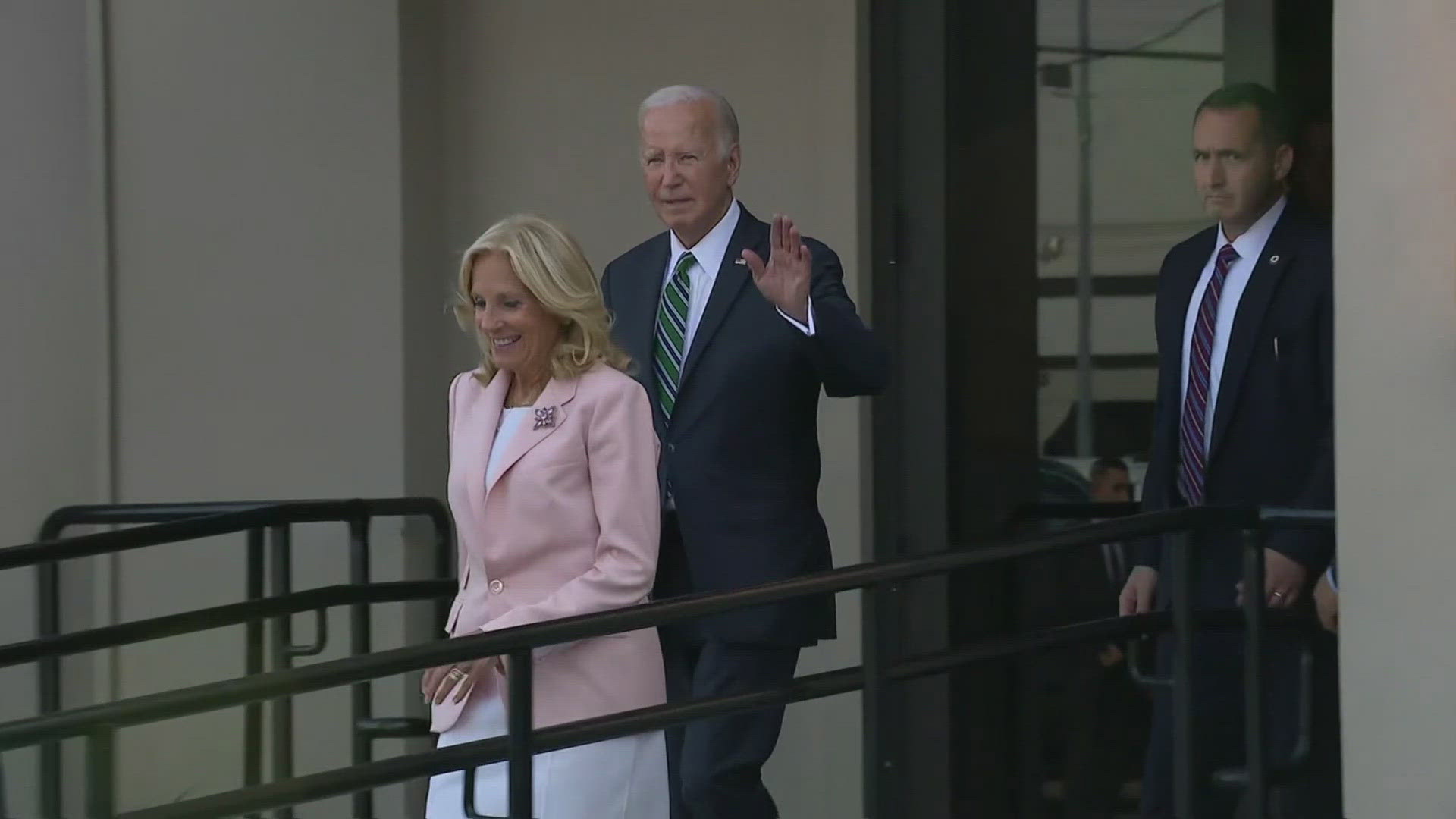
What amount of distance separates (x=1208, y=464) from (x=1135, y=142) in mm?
1625

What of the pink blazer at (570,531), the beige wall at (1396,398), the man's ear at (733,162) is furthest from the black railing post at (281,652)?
the beige wall at (1396,398)

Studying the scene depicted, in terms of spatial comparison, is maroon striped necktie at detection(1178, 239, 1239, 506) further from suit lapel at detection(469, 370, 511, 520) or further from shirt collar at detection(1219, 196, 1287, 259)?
suit lapel at detection(469, 370, 511, 520)

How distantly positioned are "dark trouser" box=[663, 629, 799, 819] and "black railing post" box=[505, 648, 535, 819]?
50 cm

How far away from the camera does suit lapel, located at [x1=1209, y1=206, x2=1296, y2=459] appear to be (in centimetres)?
397

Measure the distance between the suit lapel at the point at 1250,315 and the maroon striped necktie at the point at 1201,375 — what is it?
48 mm

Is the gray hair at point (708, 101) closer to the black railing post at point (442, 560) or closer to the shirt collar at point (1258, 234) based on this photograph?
the shirt collar at point (1258, 234)

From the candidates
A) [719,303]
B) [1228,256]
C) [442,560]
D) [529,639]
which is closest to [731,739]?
[529,639]

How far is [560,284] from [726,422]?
1.56 feet

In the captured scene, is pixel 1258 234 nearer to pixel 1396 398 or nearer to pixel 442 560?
pixel 1396 398

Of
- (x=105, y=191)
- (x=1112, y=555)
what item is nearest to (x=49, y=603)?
(x=105, y=191)

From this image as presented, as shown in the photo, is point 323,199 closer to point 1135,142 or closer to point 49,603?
point 49,603

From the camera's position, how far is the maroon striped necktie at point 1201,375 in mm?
4086

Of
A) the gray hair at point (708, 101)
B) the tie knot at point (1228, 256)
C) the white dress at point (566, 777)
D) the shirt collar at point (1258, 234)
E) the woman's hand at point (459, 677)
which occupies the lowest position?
the white dress at point (566, 777)

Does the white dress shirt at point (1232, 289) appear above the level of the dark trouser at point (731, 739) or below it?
above
